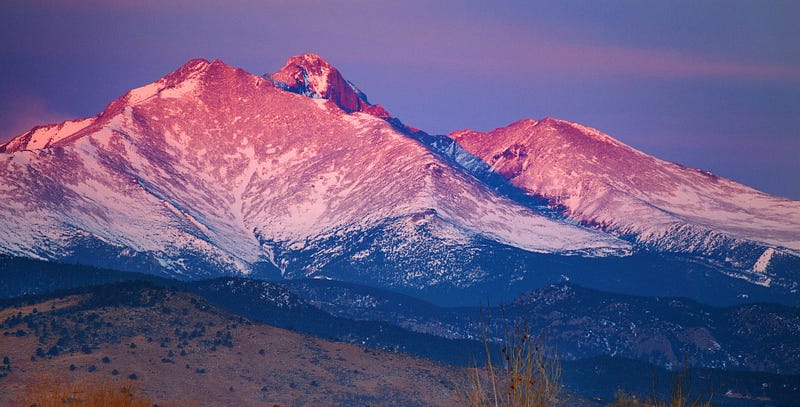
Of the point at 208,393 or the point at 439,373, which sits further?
the point at 439,373

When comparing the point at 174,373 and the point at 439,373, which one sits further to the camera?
the point at 439,373

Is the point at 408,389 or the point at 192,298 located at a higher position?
the point at 192,298

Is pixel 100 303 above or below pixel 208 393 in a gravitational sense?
above

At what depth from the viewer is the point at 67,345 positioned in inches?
6594

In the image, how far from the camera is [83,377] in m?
156

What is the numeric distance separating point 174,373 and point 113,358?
824 centimetres

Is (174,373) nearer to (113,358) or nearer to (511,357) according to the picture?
(113,358)

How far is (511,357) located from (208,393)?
113 metres

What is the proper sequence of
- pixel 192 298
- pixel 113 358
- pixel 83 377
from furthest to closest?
pixel 192 298 < pixel 113 358 < pixel 83 377

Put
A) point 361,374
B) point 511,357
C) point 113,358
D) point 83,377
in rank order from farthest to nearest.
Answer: point 361,374 < point 113,358 < point 83,377 < point 511,357

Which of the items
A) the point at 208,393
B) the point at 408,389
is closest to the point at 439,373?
the point at 408,389

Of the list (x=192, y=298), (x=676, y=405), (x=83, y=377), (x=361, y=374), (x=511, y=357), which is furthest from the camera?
(x=192, y=298)

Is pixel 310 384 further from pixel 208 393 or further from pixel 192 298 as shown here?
pixel 192 298

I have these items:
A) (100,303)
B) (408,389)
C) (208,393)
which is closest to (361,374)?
(408,389)
